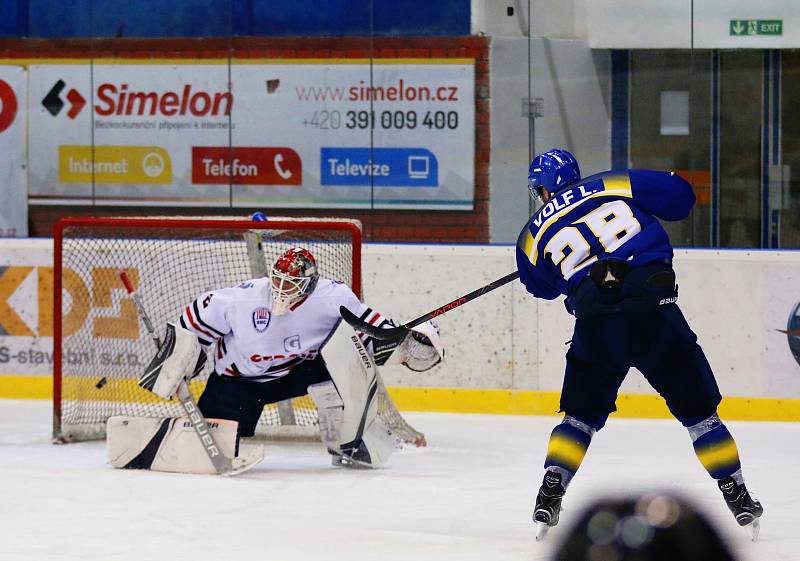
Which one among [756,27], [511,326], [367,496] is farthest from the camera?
[756,27]

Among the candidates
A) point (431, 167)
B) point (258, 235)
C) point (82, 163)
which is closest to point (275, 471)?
point (258, 235)

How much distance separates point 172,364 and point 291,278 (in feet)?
1.56

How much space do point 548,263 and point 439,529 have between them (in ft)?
2.52

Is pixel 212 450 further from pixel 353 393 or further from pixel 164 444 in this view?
pixel 353 393

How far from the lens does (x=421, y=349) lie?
4824 mm

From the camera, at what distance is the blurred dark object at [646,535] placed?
53.5 inches

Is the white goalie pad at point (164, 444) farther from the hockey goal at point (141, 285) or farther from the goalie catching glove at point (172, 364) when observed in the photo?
the hockey goal at point (141, 285)

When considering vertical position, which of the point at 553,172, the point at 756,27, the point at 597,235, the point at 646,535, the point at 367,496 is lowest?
the point at 367,496

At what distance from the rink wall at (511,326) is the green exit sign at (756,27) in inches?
52.3

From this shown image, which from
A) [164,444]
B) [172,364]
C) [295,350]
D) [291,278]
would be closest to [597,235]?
[291,278]

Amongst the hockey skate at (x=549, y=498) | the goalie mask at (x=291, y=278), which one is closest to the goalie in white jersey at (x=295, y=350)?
the goalie mask at (x=291, y=278)

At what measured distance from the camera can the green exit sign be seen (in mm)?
6668

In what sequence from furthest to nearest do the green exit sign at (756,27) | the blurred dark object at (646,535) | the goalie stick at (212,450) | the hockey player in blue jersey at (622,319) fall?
the green exit sign at (756,27) < the goalie stick at (212,450) < the hockey player in blue jersey at (622,319) < the blurred dark object at (646,535)

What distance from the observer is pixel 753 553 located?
3.33 metres
